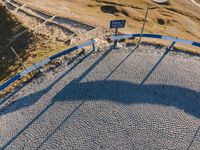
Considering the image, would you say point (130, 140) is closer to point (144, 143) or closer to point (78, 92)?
point (144, 143)

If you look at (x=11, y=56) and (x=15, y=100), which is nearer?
(x=15, y=100)

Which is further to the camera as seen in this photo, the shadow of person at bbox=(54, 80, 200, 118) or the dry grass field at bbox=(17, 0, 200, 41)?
the dry grass field at bbox=(17, 0, 200, 41)

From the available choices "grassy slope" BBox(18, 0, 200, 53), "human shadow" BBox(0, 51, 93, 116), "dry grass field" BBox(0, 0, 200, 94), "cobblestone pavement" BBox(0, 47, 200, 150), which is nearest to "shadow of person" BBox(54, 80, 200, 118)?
"cobblestone pavement" BBox(0, 47, 200, 150)

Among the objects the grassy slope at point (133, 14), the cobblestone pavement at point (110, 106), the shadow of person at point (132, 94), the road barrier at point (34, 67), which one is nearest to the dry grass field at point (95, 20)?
the grassy slope at point (133, 14)

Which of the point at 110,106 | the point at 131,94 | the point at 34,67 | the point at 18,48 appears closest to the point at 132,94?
the point at 131,94

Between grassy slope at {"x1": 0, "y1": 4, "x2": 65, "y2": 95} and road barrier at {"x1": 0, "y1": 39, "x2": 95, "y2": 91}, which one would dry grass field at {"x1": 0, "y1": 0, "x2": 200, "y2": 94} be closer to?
grassy slope at {"x1": 0, "y1": 4, "x2": 65, "y2": 95}

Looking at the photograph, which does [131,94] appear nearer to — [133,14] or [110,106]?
[110,106]

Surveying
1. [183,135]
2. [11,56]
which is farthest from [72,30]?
[183,135]

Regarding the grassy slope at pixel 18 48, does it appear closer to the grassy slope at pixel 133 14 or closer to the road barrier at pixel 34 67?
the road barrier at pixel 34 67
